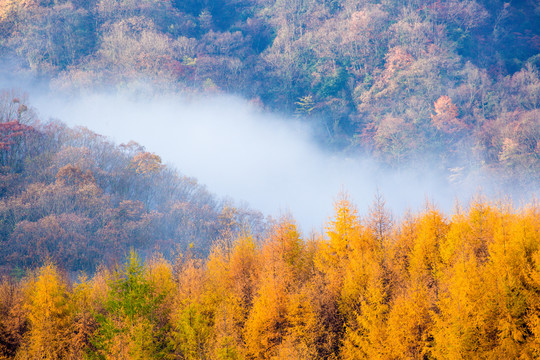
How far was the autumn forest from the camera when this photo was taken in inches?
1400

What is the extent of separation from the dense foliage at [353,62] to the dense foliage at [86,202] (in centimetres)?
4758

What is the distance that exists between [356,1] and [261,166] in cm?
6855

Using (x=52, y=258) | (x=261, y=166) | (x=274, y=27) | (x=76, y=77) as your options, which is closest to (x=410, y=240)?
(x=52, y=258)

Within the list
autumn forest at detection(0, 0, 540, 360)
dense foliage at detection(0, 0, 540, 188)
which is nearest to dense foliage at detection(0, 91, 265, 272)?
autumn forest at detection(0, 0, 540, 360)

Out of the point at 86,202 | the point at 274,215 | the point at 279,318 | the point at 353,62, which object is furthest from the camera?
the point at 353,62

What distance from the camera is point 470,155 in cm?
11050

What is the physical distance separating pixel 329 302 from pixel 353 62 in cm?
11954

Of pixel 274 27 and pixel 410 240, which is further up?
pixel 274 27

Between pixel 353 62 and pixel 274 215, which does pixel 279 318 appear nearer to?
pixel 274 215

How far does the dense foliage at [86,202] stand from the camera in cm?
6022

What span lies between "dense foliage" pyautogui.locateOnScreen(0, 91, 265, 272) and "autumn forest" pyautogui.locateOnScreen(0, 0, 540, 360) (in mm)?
317

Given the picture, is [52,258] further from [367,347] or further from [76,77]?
[76,77]

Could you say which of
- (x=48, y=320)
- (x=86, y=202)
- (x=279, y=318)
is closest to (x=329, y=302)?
(x=279, y=318)

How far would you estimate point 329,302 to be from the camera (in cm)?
3881
